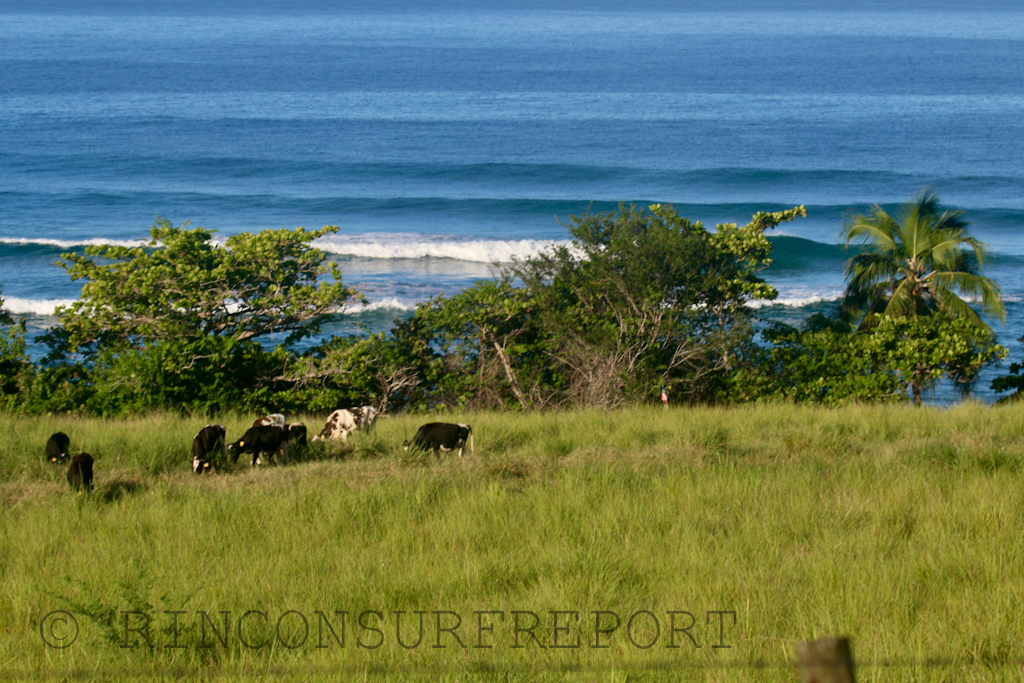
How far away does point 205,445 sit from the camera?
8.90 m

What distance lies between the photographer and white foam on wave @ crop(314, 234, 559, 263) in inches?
1702

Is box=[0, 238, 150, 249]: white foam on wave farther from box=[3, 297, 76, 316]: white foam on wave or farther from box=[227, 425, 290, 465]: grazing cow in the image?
box=[227, 425, 290, 465]: grazing cow

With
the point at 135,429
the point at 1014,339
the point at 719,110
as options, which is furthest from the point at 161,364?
the point at 719,110

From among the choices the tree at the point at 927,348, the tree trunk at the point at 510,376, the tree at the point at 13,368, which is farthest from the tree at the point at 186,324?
the tree at the point at 927,348

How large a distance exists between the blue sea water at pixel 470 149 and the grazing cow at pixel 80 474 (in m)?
20.2

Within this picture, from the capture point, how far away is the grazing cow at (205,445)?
8.71m

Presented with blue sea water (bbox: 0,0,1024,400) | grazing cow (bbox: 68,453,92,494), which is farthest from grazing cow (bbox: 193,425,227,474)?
blue sea water (bbox: 0,0,1024,400)

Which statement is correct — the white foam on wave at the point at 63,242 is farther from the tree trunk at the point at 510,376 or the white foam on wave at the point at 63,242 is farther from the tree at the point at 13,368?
the tree trunk at the point at 510,376

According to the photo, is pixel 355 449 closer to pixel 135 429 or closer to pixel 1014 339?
pixel 135 429

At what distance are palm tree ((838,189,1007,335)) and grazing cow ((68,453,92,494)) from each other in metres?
15.7

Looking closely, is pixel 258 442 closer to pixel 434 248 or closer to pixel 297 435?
pixel 297 435

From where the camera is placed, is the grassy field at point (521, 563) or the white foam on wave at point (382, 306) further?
the white foam on wave at point (382, 306)

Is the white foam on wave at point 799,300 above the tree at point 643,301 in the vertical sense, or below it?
above

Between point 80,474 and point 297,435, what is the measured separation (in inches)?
91.7
